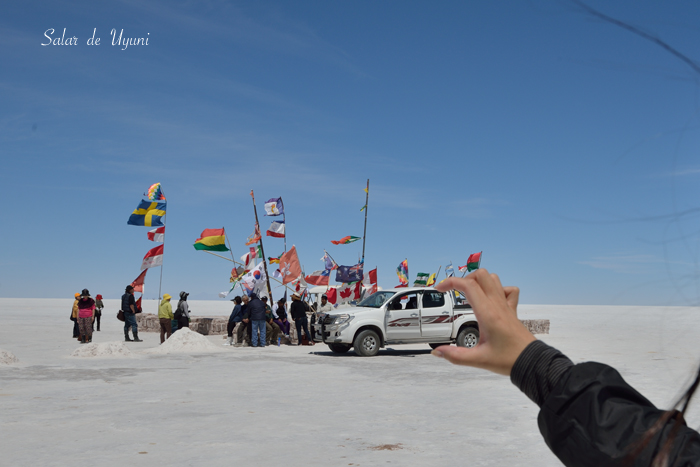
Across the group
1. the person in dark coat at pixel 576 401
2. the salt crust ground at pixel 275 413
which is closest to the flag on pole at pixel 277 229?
the salt crust ground at pixel 275 413

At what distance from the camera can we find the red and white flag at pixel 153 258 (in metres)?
26.0

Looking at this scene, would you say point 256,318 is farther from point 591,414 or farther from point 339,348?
point 591,414

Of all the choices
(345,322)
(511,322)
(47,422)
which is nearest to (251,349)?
(345,322)

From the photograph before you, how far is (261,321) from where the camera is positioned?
20.6m

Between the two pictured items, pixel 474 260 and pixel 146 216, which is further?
pixel 474 260

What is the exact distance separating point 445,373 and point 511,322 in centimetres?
1311

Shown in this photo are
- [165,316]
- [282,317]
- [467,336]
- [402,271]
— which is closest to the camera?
[467,336]

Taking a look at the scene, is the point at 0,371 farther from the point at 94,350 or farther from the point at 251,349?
the point at 251,349

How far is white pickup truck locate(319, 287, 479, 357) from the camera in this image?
1792 cm

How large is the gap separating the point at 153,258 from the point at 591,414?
88.1 ft

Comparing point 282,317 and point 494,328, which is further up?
point 494,328

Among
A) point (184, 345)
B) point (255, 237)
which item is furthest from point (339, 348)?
point (255, 237)

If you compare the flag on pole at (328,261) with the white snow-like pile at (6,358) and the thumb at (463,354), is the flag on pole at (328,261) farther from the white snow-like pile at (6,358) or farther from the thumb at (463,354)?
the thumb at (463,354)

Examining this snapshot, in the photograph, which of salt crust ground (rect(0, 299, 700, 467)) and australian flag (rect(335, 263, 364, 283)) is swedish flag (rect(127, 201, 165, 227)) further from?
salt crust ground (rect(0, 299, 700, 467))
